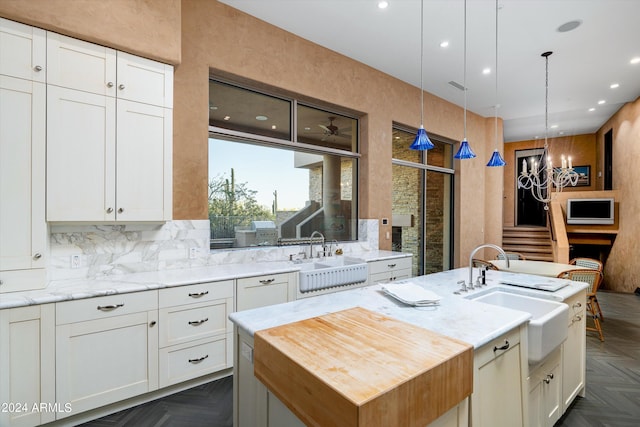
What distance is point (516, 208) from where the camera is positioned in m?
10.7

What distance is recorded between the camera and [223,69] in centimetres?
333

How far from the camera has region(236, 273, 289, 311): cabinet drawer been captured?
2811 millimetres

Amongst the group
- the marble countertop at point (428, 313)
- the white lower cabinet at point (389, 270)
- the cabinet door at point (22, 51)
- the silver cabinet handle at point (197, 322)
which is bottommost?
the silver cabinet handle at point (197, 322)

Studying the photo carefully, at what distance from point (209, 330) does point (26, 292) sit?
1.24 metres

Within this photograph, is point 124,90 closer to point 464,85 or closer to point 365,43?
point 365,43

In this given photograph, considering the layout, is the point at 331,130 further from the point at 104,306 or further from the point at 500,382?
the point at 500,382

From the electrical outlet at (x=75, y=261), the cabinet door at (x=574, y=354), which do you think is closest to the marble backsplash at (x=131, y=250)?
the electrical outlet at (x=75, y=261)

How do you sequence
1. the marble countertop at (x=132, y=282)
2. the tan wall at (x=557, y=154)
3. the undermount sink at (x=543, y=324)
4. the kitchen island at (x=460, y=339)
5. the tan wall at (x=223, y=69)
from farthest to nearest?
1. the tan wall at (x=557, y=154)
2. the tan wall at (x=223, y=69)
3. the marble countertop at (x=132, y=282)
4. the undermount sink at (x=543, y=324)
5. the kitchen island at (x=460, y=339)

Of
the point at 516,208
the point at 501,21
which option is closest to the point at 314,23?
the point at 501,21

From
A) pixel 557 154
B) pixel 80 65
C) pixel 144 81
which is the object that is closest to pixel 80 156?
pixel 80 65

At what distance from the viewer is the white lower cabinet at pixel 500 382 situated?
1.44 meters

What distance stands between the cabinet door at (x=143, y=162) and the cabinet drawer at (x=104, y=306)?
650 mm

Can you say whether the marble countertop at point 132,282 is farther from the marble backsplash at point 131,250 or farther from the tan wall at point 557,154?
the tan wall at point 557,154

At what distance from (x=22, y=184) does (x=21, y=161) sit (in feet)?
0.51
